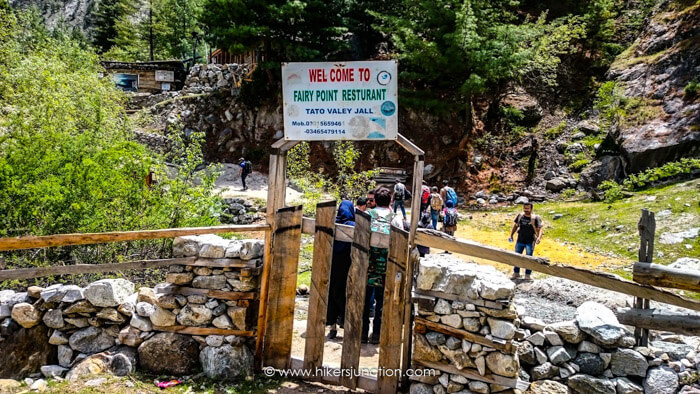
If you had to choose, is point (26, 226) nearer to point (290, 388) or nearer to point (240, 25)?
point (290, 388)

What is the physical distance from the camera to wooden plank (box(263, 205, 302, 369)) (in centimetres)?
486

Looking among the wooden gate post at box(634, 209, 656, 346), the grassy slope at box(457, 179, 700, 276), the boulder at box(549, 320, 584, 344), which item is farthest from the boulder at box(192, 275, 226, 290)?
the grassy slope at box(457, 179, 700, 276)

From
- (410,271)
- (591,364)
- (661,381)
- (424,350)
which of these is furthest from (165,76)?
(661,381)

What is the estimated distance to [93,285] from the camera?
4773 mm

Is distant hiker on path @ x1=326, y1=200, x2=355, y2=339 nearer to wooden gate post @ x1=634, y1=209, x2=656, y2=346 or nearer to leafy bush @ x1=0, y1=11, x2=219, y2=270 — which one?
wooden gate post @ x1=634, y1=209, x2=656, y2=346

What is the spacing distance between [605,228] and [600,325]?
29.5ft

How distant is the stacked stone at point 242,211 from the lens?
1623cm

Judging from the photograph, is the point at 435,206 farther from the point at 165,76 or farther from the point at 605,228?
the point at 165,76

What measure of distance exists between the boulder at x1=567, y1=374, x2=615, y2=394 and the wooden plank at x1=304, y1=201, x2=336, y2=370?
101 inches

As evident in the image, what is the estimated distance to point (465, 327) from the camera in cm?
420

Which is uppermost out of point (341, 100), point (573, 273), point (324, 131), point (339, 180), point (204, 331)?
point (341, 100)

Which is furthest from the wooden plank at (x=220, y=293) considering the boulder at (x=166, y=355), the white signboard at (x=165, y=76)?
the white signboard at (x=165, y=76)

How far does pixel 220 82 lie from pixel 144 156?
17955 millimetres

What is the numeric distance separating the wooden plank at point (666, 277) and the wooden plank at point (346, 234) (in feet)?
8.08
